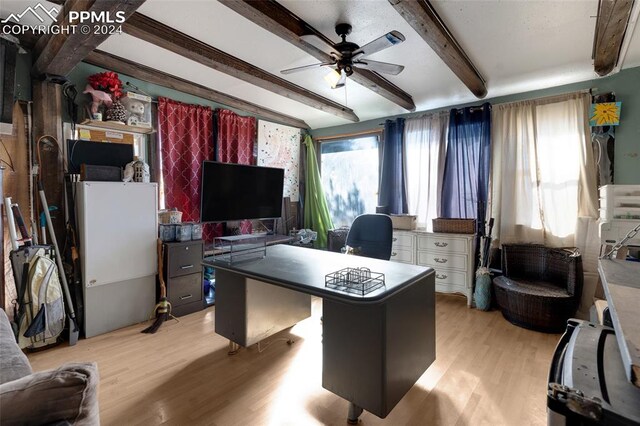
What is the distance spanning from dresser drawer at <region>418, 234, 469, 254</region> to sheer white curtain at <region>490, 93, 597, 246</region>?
50 centimetres

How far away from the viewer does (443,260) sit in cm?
359

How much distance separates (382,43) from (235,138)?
2636 mm

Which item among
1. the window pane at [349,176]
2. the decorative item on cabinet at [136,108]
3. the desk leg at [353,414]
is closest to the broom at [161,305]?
the decorative item on cabinet at [136,108]

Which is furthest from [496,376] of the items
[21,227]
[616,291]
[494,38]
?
[21,227]

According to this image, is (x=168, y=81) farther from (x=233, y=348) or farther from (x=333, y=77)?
(x=233, y=348)

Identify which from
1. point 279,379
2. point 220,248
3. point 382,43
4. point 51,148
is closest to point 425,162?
point 382,43

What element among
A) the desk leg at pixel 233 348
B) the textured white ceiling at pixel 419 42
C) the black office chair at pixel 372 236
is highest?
the textured white ceiling at pixel 419 42

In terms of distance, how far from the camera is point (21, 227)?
235cm

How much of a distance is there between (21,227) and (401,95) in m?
3.91

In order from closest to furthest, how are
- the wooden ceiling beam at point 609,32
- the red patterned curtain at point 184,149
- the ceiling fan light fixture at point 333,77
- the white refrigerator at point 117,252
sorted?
the wooden ceiling beam at point 609,32
the ceiling fan light fixture at point 333,77
the white refrigerator at point 117,252
the red patterned curtain at point 184,149

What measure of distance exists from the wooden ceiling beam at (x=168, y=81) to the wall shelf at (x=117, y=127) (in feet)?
1.67

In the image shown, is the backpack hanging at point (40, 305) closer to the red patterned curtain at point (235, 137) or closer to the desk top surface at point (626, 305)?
the red patterned curtain at point (235, 137)

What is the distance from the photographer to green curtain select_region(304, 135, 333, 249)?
16.2 ft

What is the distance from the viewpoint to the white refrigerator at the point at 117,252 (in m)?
2.57
